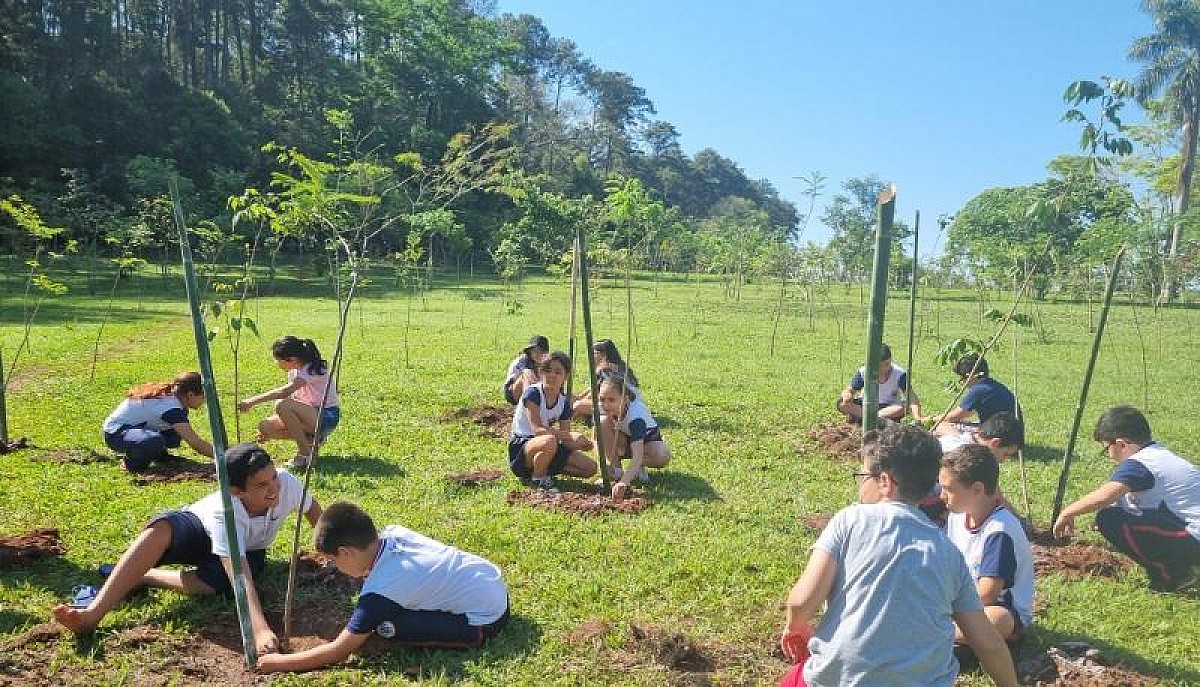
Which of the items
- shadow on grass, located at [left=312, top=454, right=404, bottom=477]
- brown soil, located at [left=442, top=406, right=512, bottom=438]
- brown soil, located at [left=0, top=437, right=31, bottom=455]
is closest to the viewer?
shadow on grass, located at [left=312, top=454, right=404, bottom=477]

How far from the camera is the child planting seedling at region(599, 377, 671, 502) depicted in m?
6.23

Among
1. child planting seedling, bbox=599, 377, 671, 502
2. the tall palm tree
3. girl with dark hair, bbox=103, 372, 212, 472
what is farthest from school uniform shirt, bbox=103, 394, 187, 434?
the tall palm tree

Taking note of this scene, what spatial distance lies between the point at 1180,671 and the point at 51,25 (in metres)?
44.1

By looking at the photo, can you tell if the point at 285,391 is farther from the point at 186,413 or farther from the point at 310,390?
the point at 186,413

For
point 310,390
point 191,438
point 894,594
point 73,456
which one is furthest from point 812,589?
point 73,456

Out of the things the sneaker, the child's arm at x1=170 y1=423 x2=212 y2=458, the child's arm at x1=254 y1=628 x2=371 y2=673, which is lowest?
the child's arm at x1=254 y1=628 x2=371 y2=673

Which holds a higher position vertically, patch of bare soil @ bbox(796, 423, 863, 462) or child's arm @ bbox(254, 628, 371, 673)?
patch of bare soil @ bbox(796, 423, 863, 462)

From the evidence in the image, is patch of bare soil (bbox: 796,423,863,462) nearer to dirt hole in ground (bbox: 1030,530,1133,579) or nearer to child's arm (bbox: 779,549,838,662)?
dirt hole in ground (bbox: 1030,530,1133,579)

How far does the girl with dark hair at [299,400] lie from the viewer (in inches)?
261

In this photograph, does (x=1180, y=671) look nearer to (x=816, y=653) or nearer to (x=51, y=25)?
(x=816, y=653)

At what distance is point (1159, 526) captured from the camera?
15.0 feet

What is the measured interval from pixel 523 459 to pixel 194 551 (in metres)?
2.62

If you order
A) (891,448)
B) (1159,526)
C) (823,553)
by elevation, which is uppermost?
(891,448)

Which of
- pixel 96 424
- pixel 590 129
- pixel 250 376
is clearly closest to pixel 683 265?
pixel 590 129
